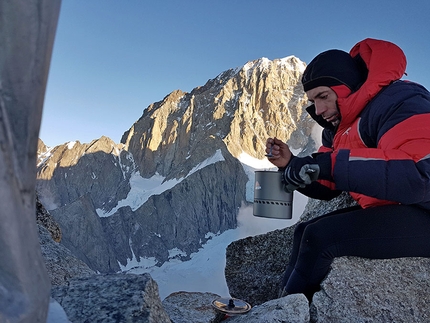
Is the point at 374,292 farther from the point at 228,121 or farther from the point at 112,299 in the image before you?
the point at 228,121

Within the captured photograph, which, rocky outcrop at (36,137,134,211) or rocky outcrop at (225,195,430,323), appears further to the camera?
rocky outcrop at (36,137,134,211)

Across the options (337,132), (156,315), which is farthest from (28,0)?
(337,132)

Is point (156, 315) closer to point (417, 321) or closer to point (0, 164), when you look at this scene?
point (0, 164)

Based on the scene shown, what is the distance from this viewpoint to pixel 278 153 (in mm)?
2568

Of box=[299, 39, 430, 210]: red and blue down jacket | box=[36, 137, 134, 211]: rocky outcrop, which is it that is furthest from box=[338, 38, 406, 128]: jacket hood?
box=[36, 137, 134, 211]: rocky outcrop

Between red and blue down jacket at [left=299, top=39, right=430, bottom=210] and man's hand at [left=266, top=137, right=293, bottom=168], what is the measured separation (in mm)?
397

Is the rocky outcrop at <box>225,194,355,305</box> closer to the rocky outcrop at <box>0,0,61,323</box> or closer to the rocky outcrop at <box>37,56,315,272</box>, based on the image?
the rocky outcrop at <box>0,0,61,323</box>

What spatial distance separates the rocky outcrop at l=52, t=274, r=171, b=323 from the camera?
137cm

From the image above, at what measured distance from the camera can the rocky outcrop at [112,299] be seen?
1365mm

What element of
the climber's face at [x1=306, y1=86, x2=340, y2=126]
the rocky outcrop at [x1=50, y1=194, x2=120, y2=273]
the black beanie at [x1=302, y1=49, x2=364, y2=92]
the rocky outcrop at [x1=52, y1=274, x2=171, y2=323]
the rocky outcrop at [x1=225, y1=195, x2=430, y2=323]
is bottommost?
the rocky outcrop at [x1=50, y1=194, x2=120, y2=273]

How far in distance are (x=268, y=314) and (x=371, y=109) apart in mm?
1387

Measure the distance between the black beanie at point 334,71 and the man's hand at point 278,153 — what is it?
0.46 metres

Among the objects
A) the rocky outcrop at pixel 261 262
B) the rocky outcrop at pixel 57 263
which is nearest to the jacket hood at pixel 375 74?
the rocky outcrop at pixel 261 262

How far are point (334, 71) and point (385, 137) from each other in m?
0.67
